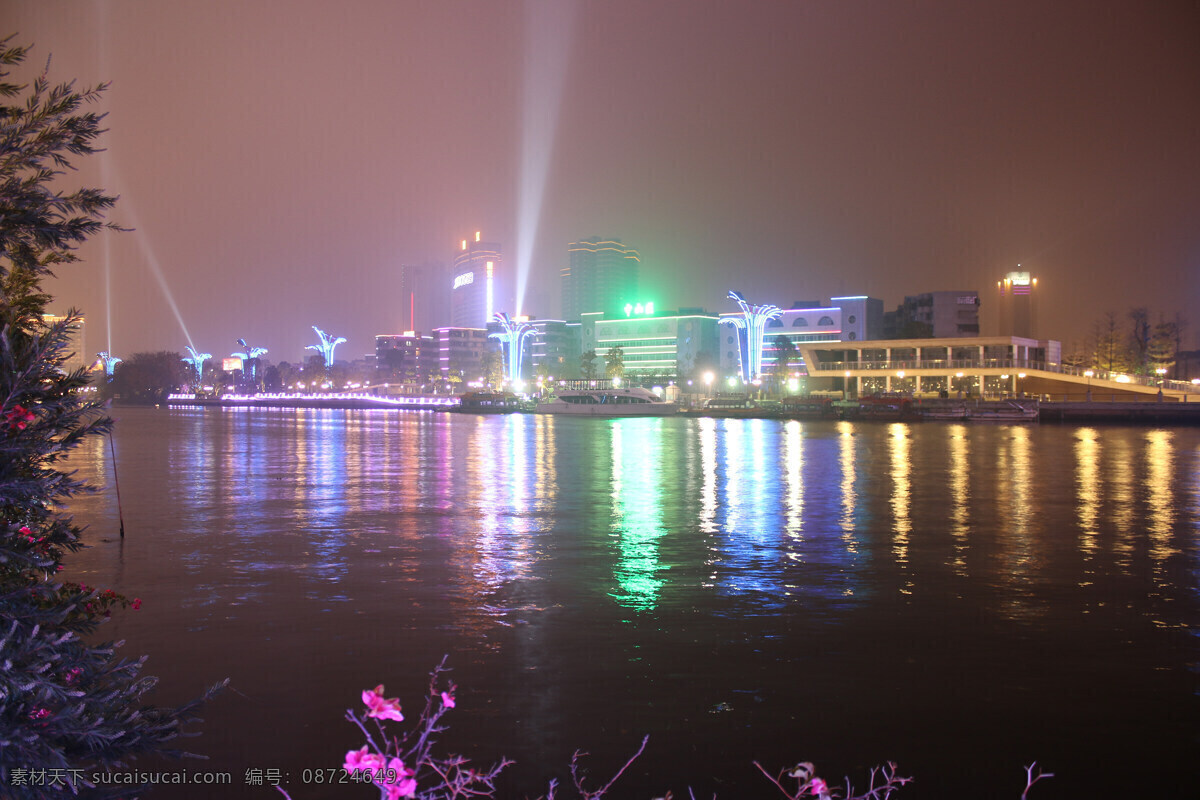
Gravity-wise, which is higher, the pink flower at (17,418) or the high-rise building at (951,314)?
the high-rise building at (951,314)

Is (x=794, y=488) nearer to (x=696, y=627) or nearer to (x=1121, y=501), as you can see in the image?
(x=1121, y=501)

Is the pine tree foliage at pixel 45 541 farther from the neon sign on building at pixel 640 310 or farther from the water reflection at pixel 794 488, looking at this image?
the neon sign on building at pixel 640 310

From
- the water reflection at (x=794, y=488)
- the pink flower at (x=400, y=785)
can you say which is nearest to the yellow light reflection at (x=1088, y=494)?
the water reflection at (x=794, y=488)

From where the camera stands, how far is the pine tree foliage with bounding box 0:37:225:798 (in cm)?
350

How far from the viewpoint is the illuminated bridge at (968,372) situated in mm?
85688

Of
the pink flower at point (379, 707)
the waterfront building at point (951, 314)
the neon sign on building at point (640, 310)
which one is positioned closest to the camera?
the pink flower at point (379, 707)

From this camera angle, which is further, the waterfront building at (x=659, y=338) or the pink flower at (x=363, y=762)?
the waterfront building at (x=659, y=338)

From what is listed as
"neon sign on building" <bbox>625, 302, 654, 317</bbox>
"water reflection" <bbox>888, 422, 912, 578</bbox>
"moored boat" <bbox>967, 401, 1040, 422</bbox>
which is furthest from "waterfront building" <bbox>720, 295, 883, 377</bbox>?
"water reflection" <bbox>888, 422, 912, 578</bbox>

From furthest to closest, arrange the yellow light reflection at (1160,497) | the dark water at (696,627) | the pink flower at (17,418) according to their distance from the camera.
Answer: the yellow light reflection at (1160,497)
the dark water at (696,627)
the pink flower at (17,418)

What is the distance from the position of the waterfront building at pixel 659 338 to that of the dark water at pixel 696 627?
155m

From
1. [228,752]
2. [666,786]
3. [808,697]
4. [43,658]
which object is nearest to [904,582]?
[808,697]

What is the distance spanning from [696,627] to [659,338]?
178m

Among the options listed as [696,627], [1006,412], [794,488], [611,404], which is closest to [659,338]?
[611,404]

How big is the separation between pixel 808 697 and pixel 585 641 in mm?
2560
